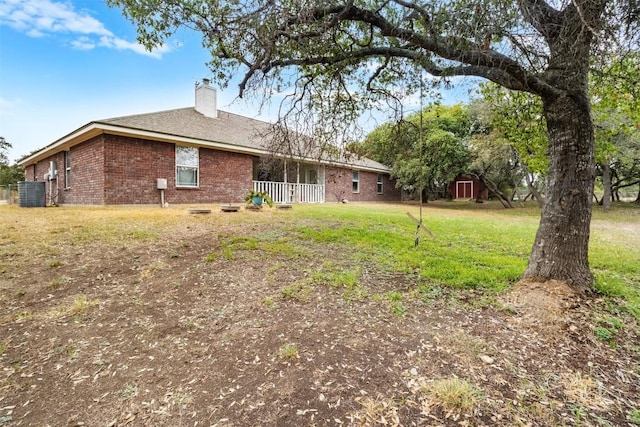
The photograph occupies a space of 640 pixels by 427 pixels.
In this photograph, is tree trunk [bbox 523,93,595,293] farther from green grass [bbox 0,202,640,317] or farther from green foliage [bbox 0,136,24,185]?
green foliage [bbox 0,136,24,185]

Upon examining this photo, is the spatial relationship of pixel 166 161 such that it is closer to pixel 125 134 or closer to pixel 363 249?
pixel 125 134

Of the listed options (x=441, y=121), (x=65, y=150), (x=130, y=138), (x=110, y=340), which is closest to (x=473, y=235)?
(x=110, y=340)

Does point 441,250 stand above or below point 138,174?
below

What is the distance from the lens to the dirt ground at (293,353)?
181 cm

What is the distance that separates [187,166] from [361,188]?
12.1 meters

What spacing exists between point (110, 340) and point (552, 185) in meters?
4.69

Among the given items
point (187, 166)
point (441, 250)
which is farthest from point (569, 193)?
point (187, 166)

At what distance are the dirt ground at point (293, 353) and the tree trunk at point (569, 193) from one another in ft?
0.95

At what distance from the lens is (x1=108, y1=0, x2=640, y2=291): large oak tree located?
10.2 feet

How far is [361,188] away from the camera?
20.5 metres

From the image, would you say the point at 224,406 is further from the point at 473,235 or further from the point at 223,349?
the point at 473,235

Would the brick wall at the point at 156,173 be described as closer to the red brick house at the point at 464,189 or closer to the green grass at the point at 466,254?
the green grass at the point at 466,254

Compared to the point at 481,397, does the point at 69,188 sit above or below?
above

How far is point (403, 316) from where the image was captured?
9.60ft
